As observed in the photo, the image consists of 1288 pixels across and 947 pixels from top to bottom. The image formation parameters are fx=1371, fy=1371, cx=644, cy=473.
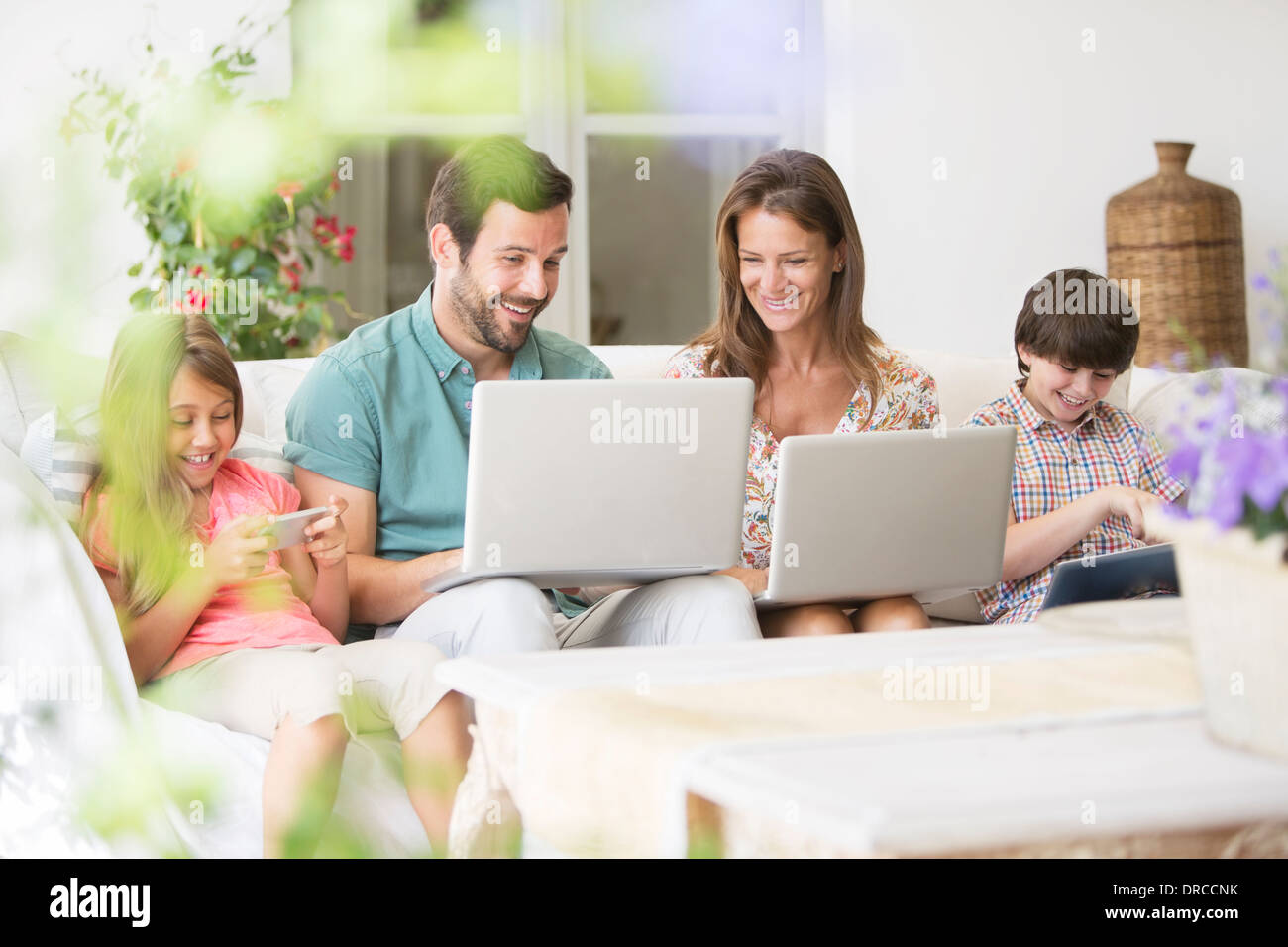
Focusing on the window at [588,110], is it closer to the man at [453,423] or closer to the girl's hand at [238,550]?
the man at [453,423]

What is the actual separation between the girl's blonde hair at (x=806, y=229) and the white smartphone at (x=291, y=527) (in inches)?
27.7

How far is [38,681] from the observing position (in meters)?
1.47

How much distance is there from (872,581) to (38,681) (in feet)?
3.11

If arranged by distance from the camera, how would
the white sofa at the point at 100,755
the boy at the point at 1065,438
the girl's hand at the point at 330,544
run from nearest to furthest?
the white sofa at the point at 100,755 → the girl's hand at the point at 330,544 → the boy at the point at 1065,438

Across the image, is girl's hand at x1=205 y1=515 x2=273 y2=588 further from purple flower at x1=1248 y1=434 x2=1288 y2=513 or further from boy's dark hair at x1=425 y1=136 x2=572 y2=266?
purple flower at x1=1248 y1=434 x2=1288 y2=513

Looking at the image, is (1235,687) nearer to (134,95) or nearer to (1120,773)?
(1120,773)

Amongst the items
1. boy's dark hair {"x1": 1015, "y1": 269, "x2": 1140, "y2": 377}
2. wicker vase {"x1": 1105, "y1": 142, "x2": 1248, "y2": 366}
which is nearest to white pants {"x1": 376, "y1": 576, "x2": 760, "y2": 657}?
boy's dark hair {"x1": 1015, "y1": 269, "x2": 1140, "y2": 377}

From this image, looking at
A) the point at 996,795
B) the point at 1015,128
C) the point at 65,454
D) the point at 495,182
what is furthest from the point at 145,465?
the point at 1015,128

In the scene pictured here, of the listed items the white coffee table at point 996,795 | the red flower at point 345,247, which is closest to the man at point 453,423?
the white coffee table at point 996,795

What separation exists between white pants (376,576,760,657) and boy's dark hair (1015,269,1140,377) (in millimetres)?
688

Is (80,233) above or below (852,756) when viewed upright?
above

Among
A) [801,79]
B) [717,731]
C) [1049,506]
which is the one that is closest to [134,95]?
[801,79]

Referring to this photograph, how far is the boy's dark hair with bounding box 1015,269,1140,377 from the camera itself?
202 centimetres

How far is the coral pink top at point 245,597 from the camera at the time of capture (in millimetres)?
1643
